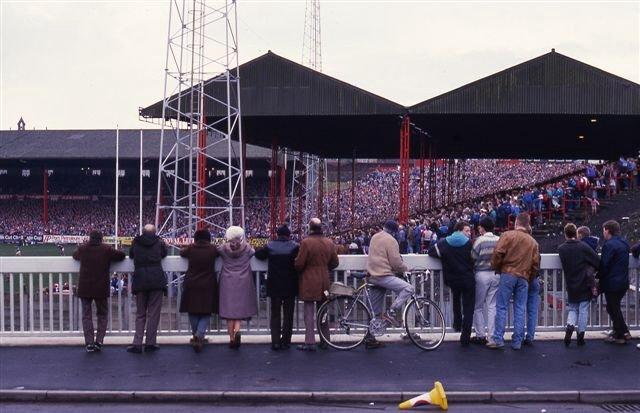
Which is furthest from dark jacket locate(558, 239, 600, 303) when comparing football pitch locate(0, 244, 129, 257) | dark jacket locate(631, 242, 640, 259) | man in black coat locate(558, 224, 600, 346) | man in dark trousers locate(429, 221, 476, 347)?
football pitch locate(0, 244, 129, 257)

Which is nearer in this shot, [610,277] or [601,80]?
[610,277]

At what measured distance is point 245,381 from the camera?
31.6ft

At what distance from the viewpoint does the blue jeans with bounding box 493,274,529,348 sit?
11.1 metres

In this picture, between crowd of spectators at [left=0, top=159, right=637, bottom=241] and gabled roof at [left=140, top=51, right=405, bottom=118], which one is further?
crowd of spectators at [left=0, top=159, right=637, bottom=241]

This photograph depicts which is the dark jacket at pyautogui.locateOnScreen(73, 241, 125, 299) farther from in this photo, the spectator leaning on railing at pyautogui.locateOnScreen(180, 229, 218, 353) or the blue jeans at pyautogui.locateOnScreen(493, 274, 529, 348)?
the blue jeans at pyautogui.locateOnScreen(493, 274, 529, 348)

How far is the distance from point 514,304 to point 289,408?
12.5ft

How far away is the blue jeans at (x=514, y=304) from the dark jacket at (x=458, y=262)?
420mm

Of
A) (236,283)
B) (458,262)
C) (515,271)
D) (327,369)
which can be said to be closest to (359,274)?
(458,262)

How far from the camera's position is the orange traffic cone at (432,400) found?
8.62 meters

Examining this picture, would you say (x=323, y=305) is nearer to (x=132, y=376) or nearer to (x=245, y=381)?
(x=245, y=381)

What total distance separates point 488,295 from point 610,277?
5.37ft

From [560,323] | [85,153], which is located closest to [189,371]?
[560,323]

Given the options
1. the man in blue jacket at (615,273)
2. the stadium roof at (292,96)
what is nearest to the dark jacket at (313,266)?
the man in blue jacket at (615,273)

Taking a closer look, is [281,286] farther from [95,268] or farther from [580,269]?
[580,269]
